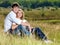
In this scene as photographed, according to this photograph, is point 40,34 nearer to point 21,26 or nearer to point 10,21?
point 21,26

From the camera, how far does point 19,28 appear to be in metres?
7.73

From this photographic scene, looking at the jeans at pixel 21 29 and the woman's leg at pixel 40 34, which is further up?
the jeans at pixel 21 29

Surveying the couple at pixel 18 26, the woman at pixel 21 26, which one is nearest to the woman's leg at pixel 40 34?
the couple at pixel 18 26

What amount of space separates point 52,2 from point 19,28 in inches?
6058

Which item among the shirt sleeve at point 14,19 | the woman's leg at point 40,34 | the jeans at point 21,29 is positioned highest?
the shirt sleeve at point 14,19

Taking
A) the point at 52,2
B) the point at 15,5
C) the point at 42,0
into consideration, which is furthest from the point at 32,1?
the point at 15,5

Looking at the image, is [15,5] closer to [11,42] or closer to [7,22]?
[7,22]

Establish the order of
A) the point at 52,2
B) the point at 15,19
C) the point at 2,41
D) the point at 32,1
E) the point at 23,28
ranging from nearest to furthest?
the point at 2,41 → the point at 23,28 → the point at 15,19 → the point at 52,2 → the point at 32,1

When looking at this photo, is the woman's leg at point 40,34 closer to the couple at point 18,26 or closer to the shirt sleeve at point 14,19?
the couple at point 18,26

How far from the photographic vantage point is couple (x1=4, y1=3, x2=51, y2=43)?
25.3ft

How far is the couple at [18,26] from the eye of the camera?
25.3ft

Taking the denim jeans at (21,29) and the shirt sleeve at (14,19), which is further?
Answer: the shirt sleeve at (14,19)

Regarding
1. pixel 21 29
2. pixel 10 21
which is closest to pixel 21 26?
pixel 21 29

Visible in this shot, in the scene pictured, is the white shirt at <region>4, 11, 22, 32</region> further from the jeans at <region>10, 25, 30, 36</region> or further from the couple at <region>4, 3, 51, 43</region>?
the jeans at <region>10, 25, 30, 36</region>
